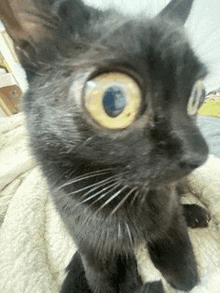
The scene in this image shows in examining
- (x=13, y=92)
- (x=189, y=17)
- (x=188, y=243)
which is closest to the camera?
(x=189, y=17)

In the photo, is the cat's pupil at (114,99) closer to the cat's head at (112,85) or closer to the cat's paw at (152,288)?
the cat's head at (112,85)

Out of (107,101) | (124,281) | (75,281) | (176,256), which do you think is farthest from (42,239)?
(107,101)

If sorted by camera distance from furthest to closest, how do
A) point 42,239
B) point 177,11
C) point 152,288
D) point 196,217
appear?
point 42,239, point 196,217, point 152,288, point 177,11

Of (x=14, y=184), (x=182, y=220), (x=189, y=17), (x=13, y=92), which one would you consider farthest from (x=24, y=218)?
(x=189, y=17)

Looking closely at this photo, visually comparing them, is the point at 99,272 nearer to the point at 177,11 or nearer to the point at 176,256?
the point at 176,256

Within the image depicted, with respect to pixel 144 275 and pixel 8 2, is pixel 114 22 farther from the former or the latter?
pixel 144 275

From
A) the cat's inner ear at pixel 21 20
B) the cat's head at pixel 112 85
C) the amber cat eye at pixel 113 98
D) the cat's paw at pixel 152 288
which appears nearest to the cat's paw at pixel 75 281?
the cat's paw at pixel 152 288
